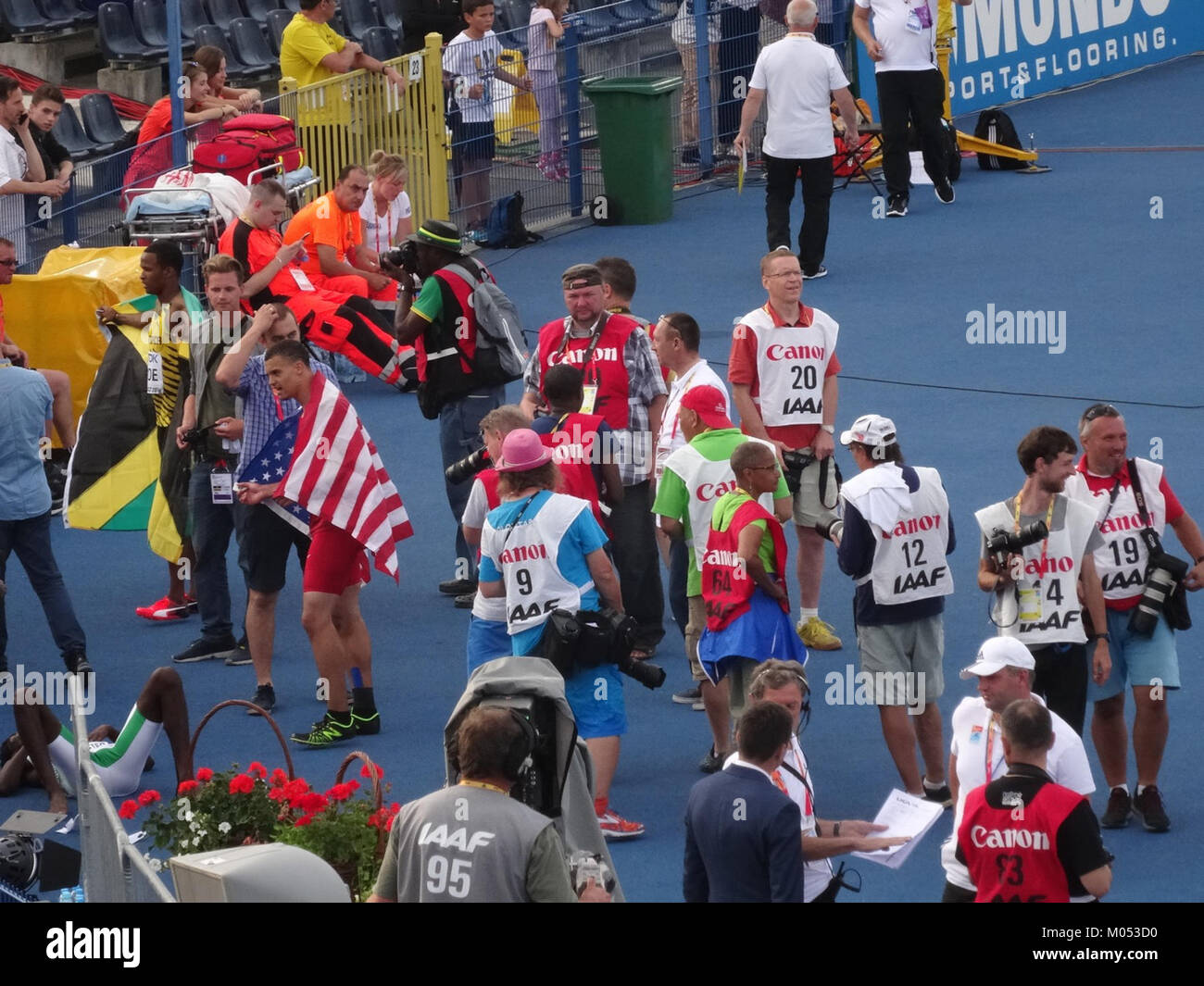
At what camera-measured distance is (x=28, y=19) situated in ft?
72.1

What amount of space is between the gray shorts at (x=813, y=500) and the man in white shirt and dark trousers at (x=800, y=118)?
20.9 feet

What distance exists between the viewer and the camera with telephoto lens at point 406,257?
1101cm

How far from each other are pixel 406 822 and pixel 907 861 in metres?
3.12

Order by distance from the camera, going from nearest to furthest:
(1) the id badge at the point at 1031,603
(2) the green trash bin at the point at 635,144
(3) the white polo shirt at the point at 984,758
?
(3) the white polo shirt at the point at 984,758 < (1) the id badge at the point at 1031,603 < (2) the green trash bin at the point at 635,144

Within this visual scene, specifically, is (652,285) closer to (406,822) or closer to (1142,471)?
(1142,471)

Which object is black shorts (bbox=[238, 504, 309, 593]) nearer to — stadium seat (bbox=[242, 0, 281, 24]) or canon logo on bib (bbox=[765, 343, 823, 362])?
canon logo on bib (bbox=[765, 343, 823, 362])

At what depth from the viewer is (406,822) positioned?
567 centimetres

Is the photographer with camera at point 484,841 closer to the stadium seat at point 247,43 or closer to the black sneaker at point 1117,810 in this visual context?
the black sneaker at point 1117,810

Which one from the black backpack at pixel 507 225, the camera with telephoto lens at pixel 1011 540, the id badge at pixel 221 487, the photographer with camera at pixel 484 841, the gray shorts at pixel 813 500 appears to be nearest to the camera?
the photographer with camera at pixel 484 841

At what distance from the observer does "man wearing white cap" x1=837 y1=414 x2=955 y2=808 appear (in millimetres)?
8250

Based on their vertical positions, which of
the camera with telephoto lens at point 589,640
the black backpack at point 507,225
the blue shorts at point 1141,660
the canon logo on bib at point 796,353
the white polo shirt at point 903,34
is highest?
the white polo shirt at point 903,34

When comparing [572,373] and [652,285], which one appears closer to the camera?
[572,373]

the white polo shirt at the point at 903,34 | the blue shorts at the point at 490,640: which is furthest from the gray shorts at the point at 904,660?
the white polo shirt at the point at 903,34
